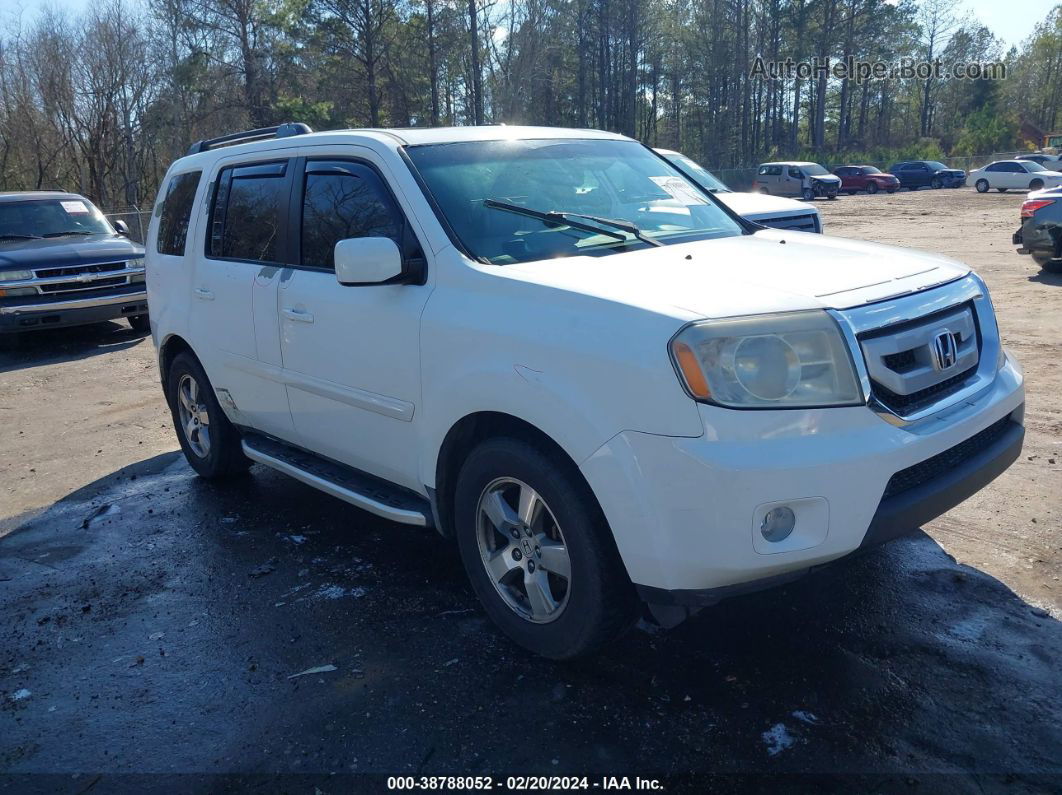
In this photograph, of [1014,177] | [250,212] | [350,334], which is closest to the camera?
[350,334]

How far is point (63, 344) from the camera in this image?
470 inches

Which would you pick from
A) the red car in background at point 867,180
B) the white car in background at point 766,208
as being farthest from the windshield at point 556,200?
the red car in background at point 867,180

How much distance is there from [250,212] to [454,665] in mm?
2785

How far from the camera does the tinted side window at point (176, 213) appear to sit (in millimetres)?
5617

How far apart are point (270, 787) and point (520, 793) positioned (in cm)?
79

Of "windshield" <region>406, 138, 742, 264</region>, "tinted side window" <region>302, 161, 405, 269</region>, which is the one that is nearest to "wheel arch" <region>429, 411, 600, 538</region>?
"windshield" <region>406, 138, 742, 264</region>

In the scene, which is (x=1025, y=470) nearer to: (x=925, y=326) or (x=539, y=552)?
(x=925, y=326)

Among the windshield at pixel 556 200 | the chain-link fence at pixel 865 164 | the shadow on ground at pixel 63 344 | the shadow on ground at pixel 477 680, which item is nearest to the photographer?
the shadow on ground at pixel 477 680

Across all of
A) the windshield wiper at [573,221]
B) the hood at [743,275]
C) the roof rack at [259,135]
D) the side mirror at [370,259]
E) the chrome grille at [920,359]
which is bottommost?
the chrome grille at [920,359]

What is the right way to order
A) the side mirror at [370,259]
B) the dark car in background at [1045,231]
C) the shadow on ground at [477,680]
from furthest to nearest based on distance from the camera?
the dark car in background at [1045,231]
the side mirror at [370,259]
the shadow on ground at [477,680]

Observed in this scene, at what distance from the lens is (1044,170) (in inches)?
1623

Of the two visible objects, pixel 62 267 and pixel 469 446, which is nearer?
pixel 469 446

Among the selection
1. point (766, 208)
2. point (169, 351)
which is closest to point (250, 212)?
point (169, 351)

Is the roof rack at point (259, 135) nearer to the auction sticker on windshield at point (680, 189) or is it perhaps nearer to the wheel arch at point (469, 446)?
the auction sticker on windshield at point (680, 189)
